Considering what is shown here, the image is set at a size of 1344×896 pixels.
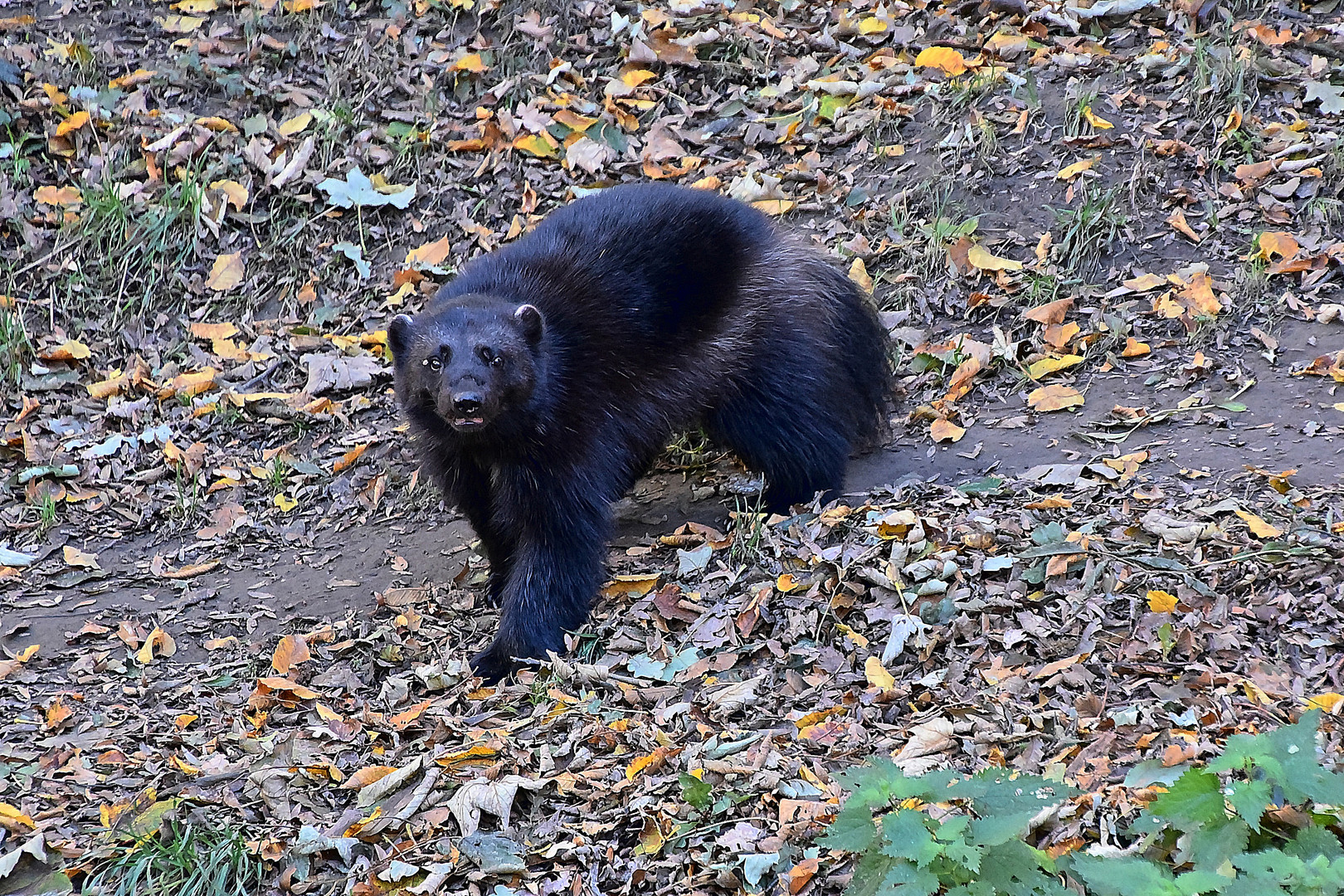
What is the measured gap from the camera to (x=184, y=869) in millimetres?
4348

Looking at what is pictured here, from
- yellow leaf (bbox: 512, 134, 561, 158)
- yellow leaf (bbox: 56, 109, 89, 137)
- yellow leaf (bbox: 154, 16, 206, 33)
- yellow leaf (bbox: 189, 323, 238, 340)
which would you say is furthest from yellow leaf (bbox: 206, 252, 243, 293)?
yellow leaf (bbox: 154, 16, 206, 33)

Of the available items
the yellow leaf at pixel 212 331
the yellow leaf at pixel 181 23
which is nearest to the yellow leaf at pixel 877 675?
the yellow leaf at pixel 212 331

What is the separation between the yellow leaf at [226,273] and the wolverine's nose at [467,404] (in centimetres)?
366

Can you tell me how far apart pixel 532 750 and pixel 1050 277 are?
4.66 m

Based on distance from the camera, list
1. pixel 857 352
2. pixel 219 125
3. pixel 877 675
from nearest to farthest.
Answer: pixel 877 675 → pixel 857 352 → pixel 219 125

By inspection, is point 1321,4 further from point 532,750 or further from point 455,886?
point 455,886

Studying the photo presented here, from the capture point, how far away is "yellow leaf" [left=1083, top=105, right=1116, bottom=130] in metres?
8.45

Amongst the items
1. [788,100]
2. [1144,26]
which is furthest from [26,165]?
[1144,26]

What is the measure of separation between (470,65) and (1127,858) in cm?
773

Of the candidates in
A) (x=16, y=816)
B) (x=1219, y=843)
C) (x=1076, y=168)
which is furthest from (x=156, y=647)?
(x=1076, y=168)

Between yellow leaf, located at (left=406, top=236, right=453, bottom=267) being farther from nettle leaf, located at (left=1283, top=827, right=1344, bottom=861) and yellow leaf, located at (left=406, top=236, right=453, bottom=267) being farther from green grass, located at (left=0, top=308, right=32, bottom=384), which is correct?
nettle leaf, located at (left=1283, top=827, right=1344, bottom=861)

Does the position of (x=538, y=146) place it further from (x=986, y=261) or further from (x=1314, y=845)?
(x=1314, y=845)

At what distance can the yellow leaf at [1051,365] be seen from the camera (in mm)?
7367

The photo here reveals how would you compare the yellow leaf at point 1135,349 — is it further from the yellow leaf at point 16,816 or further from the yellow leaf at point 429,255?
the yellow leaf at point 16,816
